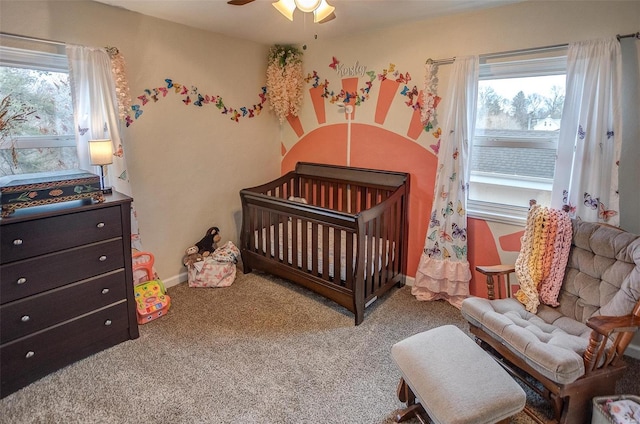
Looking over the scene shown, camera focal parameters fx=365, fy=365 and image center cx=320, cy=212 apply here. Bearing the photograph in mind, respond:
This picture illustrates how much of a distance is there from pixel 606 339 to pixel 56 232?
9.13 ft

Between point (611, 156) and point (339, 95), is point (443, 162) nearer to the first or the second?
point (611, 156)

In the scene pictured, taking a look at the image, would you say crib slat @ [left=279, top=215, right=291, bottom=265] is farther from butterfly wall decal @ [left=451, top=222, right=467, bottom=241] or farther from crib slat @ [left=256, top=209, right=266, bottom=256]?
butterfly wall decal @ [left=451, top=222, right=467, bottom=241]

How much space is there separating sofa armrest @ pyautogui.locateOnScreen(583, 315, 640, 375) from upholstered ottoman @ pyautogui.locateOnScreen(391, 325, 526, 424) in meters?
0.43

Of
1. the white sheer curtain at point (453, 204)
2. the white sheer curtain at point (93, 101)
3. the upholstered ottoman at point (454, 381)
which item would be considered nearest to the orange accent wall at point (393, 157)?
the white sheer curtain at point (453, 204)

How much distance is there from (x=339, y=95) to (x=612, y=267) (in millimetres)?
2455

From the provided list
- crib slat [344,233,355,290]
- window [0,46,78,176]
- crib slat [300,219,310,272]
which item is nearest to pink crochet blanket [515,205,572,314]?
crib slat [344,233,355,290]

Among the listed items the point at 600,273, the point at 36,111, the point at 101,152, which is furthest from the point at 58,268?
the point at 600,273

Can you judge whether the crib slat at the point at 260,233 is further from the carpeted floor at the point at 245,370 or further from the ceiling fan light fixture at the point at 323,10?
the ceiling fan light fixture at the point at 323,10

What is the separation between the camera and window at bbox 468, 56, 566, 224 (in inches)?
97.2

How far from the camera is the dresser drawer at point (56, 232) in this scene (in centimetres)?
188

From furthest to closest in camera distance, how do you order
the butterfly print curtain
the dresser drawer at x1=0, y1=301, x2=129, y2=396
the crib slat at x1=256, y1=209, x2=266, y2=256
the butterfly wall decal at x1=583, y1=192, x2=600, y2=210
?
1. the crib slat at x1=256, y1=209, x2=266, y2=256
2. the butterfly wall decal at x1=583, y1=192, x2=600, y2=210
3. the butterfly print curtain
4. the dresser drawer at x1=0, y1=301, x2=129, y2=396

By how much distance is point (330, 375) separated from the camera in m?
2.12

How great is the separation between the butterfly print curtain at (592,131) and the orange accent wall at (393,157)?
3.08 feet

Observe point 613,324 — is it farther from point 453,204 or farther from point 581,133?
point 453,204
